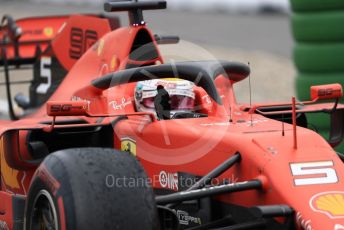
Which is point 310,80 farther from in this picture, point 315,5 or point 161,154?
point 161,154

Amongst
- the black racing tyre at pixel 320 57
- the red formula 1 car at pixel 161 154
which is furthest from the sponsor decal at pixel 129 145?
the black racing tyre at pixel 320 57

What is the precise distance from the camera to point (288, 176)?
4.99 metres

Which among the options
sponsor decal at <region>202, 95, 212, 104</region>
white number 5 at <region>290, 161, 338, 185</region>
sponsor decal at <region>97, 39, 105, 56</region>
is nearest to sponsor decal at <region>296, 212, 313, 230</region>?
Result: white number 5 at <region>290, 161, 338, 185</region>

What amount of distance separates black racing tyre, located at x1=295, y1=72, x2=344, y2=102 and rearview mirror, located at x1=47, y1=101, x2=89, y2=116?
4195mm

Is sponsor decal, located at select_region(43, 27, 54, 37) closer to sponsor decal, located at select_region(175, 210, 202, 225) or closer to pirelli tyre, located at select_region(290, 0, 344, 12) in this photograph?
pirelli tyre, located at select_region(290, 0, 344, 12)

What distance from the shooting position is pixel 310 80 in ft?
30.0

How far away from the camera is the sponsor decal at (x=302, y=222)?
4.73 meters

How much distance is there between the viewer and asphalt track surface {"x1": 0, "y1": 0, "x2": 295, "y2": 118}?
1412cm

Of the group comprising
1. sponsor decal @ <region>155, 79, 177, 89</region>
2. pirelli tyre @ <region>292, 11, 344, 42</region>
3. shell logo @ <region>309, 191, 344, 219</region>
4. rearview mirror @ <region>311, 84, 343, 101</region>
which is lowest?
shell logo @ <region>309, 191, 344, 219</region>

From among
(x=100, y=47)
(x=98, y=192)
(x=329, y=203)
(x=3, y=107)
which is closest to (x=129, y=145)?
(x=98, y=192)

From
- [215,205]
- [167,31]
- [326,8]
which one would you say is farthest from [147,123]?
[167,31]

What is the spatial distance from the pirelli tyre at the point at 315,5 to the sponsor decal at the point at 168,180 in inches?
167

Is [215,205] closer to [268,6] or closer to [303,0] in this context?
[303,0]

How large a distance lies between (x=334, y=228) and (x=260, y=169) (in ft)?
1.92
